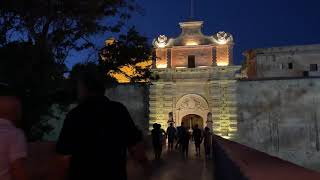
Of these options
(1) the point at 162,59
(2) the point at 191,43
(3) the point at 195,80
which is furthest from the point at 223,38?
(1) the point at 162,59

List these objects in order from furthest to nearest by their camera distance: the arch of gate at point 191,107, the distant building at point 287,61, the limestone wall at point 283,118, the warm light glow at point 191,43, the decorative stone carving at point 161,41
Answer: the distant building at point 287,61, the decorative stone carving at point 161,41, the warm light glow at point 191,43, the arch of gate at point 191,107, the limestone wall at point 283,118

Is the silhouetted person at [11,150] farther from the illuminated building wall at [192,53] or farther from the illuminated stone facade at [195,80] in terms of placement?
the illuminated building wall at [192,53]

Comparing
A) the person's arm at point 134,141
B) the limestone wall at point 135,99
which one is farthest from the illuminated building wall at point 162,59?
the person's arm at point 134,141

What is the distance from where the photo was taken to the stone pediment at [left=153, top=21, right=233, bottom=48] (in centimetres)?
3125

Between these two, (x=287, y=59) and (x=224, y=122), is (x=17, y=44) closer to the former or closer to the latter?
(x=224, y=122)

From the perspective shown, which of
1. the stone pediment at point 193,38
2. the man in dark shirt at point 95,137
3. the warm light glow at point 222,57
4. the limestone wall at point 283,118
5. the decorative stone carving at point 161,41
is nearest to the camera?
the man in dark shirt at point 95,137

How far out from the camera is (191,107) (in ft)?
102

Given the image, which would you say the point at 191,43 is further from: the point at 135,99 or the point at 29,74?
the point at 29,74

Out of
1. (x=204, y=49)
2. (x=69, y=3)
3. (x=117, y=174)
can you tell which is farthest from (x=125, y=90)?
(x=117, y=174)

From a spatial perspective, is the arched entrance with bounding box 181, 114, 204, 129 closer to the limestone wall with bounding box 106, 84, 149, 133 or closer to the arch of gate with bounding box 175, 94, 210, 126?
the arch of gate with bounding box 175, 94, 210, 126

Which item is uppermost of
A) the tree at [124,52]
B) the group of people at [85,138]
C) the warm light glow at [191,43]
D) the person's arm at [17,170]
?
the warm light glow at [191,43]

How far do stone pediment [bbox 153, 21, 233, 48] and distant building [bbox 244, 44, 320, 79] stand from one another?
19.1ft

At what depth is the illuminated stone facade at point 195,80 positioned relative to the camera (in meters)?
30.2

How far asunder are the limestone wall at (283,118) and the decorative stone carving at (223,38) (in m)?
3.45
